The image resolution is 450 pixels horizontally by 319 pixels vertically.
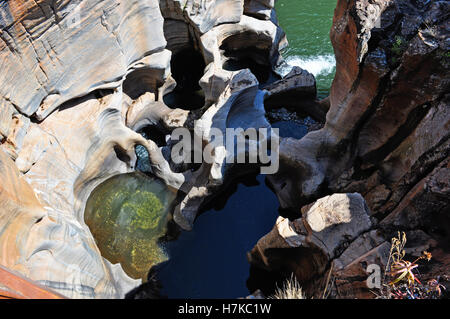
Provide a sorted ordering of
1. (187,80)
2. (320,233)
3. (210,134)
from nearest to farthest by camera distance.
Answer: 1. (320,233)
2. (210,134)
3. (187,80)

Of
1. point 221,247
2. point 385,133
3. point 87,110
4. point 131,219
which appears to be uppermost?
point 87,110

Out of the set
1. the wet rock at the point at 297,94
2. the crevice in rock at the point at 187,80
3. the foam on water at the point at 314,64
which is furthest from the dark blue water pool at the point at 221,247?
the foam on water at the point at 314,64

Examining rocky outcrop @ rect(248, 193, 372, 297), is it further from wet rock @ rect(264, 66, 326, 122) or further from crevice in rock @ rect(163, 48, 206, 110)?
crevice in rock @ rect(163, 48, 206, 110)

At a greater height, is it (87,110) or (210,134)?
(87,110)

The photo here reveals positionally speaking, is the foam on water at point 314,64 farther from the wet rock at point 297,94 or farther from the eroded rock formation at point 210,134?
the eroded rock formation at point 210,134

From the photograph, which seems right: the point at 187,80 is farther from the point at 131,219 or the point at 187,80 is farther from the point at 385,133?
the point at 385,133

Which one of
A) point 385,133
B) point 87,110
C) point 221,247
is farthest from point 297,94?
point 87,110

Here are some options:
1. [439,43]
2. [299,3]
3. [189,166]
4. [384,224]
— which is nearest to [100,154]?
[189,166]
